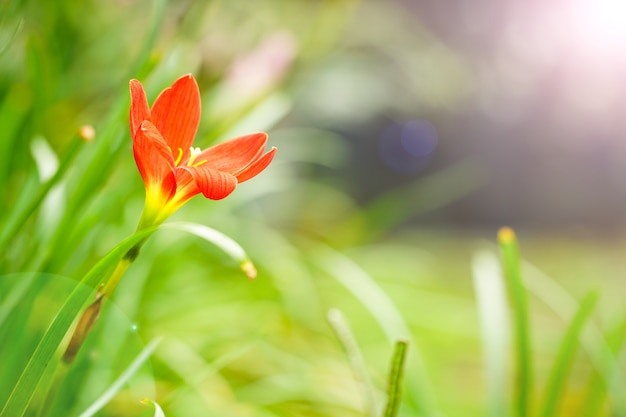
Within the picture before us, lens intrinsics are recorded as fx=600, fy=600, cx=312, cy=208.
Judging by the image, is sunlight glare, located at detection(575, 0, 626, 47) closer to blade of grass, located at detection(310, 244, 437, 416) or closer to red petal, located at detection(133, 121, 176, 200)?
blade of grass, located at detection(310, 244, 437, 416)

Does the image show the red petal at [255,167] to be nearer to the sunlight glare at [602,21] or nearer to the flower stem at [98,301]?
the flower stem at [98,301]

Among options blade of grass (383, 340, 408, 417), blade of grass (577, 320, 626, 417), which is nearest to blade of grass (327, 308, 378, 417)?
blade of grass (383, 340, 408, 417)

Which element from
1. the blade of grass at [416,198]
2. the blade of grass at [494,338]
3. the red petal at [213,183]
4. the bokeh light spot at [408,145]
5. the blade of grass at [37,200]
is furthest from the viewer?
the bokeh light spot at [408,145]

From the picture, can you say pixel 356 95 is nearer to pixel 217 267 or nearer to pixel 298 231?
pixel 298 231

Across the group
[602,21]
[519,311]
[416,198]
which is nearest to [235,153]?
[519,311]

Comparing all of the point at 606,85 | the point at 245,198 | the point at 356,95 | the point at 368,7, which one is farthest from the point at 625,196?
the point at 245,198

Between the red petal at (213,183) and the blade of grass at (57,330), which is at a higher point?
the red petal at (213,183)

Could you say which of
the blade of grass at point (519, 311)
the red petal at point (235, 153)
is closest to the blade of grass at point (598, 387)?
the blade of grass at point (519, 311)
